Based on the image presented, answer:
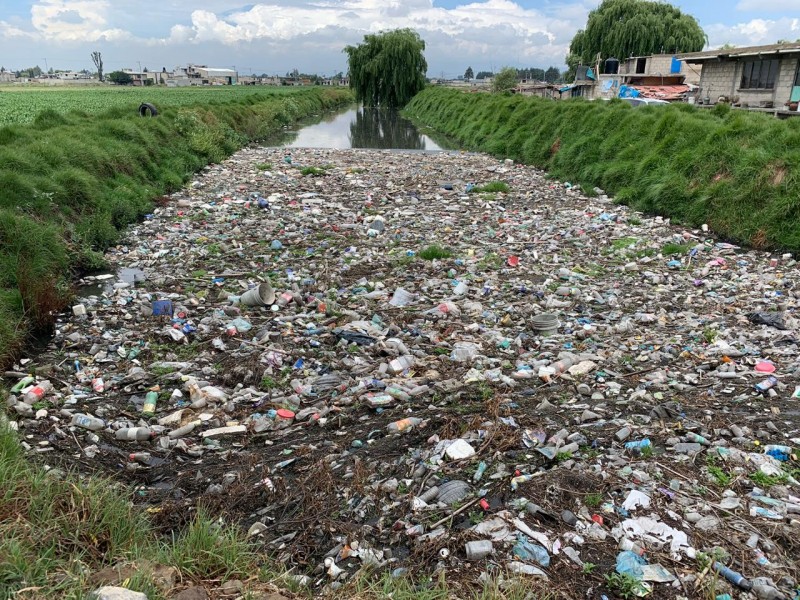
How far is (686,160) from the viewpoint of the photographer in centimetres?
1067

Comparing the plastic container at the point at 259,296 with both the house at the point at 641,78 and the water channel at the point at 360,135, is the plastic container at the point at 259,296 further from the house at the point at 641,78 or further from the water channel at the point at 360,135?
the house at the point at 641,78

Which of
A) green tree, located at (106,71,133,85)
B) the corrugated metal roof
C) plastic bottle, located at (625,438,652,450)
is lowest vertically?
plastic bottle, located at (625,438,652,450)

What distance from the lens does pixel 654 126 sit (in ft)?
41.0

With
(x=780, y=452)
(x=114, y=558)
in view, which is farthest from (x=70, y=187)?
(x=780, y=452)

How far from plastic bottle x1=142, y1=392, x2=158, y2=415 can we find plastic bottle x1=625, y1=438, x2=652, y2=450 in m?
3.58

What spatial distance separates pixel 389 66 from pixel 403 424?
44810mm

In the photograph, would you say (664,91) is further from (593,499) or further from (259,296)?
(593,499)

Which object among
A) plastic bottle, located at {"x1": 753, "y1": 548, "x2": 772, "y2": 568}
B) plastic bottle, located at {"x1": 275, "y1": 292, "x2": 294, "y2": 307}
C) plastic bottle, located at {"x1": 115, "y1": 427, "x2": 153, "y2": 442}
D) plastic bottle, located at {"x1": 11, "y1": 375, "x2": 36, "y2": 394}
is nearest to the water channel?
plastic bottle, located at {"x1": 275, "y1": 292, "x2": 294, "y2": 307}

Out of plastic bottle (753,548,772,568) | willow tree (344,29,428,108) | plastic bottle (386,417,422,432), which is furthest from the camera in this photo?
willow tree (344,29,428,108)

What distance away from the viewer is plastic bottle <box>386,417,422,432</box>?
4.14 meters

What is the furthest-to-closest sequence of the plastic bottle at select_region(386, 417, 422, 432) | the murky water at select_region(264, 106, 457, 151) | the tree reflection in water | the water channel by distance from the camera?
the tree reflection in water < the murky water at select_region(264, 106, 457, 151) < the water channel < the plastic bottle at select_region(386, 417, 422, 432)

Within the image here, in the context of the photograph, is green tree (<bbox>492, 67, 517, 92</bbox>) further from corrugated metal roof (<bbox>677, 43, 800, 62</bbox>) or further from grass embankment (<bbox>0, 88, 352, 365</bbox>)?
grass embankment (<bbox>0, 88, 352, 365</bbox>)

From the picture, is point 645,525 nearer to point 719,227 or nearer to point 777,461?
point 777,461

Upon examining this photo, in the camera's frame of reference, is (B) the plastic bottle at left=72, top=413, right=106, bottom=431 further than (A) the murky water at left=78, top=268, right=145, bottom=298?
No
